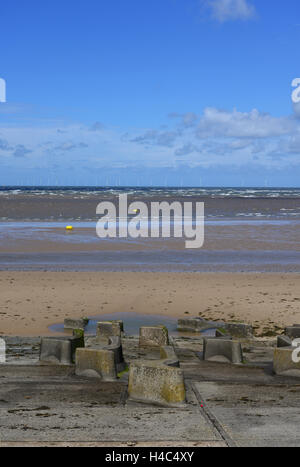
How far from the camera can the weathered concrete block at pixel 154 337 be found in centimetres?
969

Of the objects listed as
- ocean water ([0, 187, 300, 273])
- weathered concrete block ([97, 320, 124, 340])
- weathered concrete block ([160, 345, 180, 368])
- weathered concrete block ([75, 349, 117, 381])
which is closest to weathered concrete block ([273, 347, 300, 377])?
weathered concrete block ([160, 345, 180, 368])

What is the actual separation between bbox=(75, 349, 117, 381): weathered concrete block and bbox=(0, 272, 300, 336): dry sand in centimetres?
367

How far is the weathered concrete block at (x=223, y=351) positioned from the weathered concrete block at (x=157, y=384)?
6.83 ft

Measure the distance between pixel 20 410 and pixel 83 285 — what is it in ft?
32.4

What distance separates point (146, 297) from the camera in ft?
48.8

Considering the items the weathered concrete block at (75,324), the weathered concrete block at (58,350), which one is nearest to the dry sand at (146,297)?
the weathered concrete block at (75,324)

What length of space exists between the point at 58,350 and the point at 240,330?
3.51 meters

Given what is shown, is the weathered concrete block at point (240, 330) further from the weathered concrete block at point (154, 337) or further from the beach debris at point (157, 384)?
the beach debris at point (157, 384)

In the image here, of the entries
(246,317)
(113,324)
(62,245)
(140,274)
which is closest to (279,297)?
(246,317)

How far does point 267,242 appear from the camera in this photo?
28000 millimetres

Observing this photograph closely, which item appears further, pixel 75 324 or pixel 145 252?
pixel 145 252

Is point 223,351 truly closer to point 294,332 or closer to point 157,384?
point 294,332

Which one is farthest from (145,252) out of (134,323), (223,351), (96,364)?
(96,364)

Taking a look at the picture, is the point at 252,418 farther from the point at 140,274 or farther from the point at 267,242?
the point at 267,242
